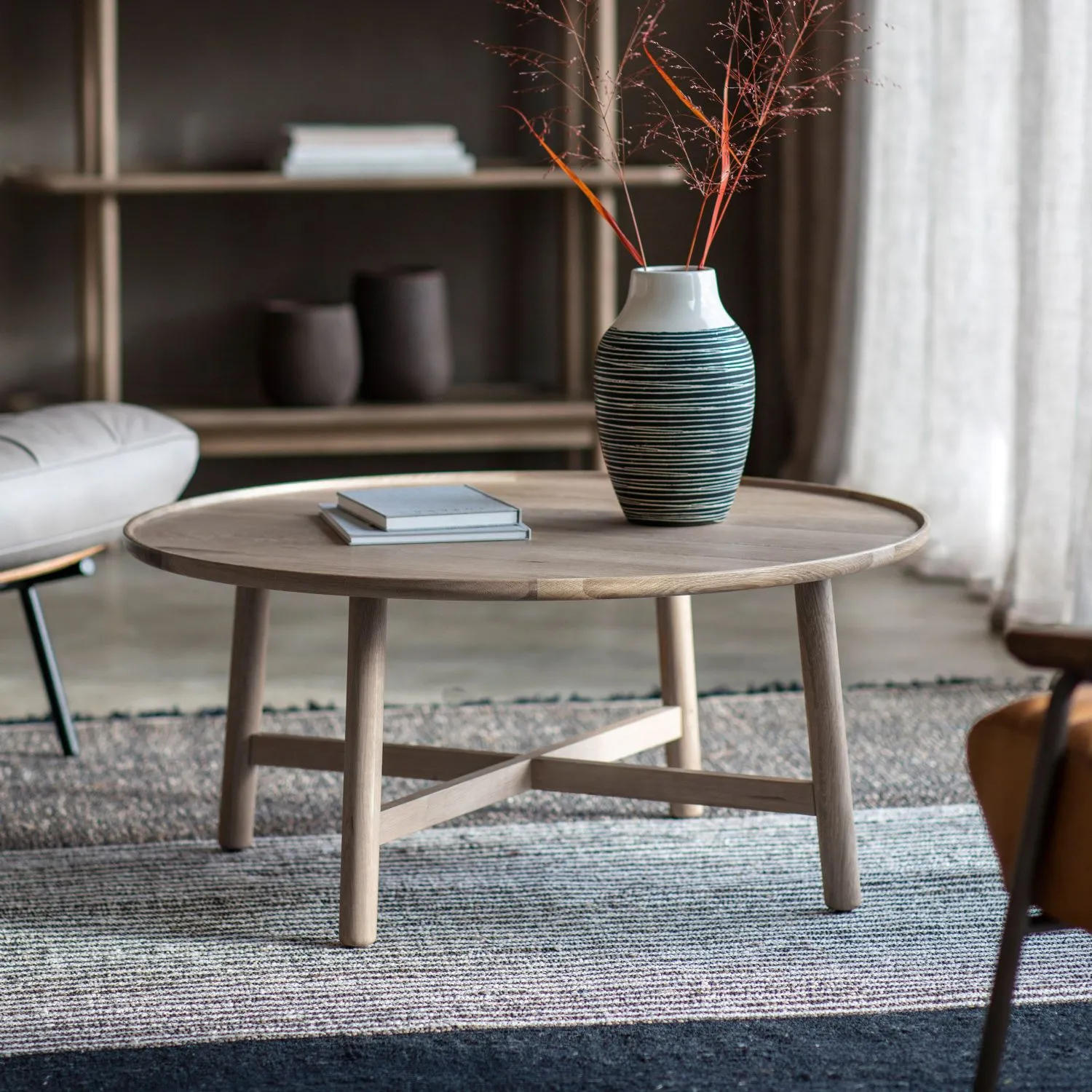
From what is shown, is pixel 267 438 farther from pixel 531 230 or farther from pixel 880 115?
pixel 880 115

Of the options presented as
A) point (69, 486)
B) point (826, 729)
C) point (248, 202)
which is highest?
point (248, 202)

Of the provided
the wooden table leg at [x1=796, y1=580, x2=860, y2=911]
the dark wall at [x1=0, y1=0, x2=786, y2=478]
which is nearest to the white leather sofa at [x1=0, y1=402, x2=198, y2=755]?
the wooden table leg at [x1=796, y1=580, x2=860, y2=911]

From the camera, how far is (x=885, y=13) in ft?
12.0

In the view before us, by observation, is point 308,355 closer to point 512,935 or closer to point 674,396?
point 674,396

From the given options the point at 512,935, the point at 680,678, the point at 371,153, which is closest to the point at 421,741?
the point at 680,678

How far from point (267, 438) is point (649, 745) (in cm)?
184

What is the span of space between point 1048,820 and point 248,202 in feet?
10.6

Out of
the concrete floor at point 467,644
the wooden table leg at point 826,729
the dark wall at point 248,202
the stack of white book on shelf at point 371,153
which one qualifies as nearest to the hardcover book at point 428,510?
the wooden table leg at point 826,729

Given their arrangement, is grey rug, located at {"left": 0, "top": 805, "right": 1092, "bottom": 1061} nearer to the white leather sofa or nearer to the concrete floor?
the white leather sofa

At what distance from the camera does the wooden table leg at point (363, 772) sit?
1.59 metres

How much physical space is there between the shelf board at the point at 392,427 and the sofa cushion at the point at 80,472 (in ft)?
3.76

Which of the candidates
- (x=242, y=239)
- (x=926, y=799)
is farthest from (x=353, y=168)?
(x=926, y=799)

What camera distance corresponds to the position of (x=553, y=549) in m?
1.63

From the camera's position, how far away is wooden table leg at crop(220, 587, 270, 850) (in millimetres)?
1863
